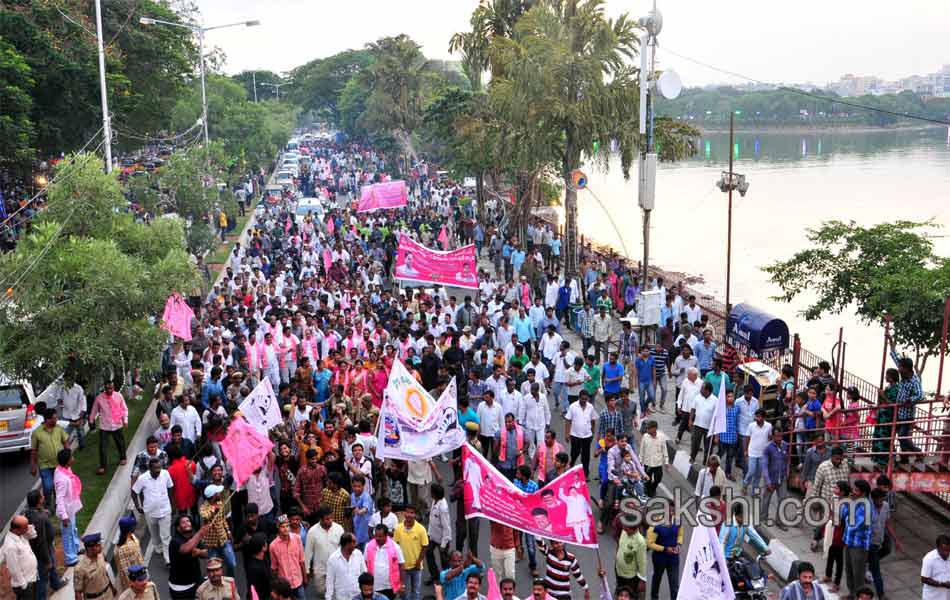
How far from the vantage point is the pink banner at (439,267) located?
19.8 metres

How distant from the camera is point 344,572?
27.5 feet

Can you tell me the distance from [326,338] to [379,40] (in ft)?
146

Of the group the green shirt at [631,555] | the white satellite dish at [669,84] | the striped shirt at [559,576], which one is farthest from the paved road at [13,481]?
the white satellite dish at [669,84]

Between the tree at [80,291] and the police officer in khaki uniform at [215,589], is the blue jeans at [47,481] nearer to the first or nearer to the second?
the tree at [80,291]

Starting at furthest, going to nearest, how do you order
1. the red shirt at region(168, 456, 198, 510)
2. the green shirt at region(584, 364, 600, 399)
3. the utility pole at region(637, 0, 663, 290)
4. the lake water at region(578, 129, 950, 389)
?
the lake water at region(578, 129, 950, 389), the utility pole at region(637, 0, 663, 290), the green shirt at region(584, 364, 600, 399), the red shirt at region(168, 456, 198, 510)

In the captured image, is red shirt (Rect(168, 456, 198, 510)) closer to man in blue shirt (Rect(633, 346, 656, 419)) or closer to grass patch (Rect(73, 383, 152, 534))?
grass patch (Rect(73, 383, 152, 534))

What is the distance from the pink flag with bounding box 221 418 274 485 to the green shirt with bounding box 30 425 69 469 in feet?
7.85

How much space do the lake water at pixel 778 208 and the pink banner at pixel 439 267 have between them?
8373mm

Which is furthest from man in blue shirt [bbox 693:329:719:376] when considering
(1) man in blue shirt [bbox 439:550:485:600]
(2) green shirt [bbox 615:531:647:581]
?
(1) man in blue shirt [bbox 439:550:485:600]

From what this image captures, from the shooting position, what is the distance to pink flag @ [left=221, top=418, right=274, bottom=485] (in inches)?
417

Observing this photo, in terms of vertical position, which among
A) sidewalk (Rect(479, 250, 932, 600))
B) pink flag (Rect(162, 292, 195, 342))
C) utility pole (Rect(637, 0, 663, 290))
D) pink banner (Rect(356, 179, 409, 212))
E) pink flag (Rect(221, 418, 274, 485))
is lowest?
sidewalk (Rect(479, 250, 932, 600))

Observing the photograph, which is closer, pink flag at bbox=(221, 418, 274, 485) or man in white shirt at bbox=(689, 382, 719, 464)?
pink flag at bbox=(221, 418, 274, 485)

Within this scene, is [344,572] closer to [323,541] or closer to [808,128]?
[323,541]

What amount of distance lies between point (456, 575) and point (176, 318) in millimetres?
8987
